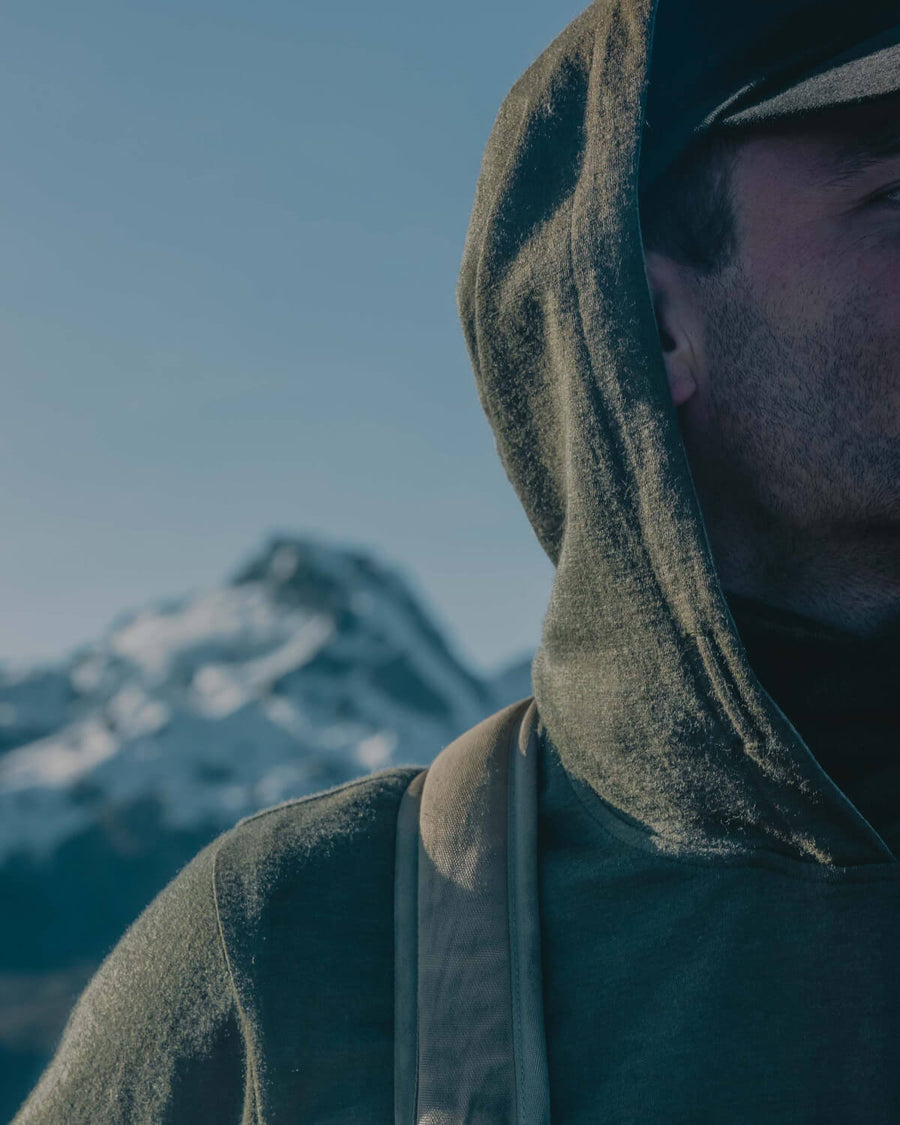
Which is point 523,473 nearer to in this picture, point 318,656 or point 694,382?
point 694,382

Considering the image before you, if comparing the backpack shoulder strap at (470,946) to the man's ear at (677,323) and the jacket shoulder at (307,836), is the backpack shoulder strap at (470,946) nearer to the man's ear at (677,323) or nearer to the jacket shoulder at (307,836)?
the jacket shoulder at (307,836)

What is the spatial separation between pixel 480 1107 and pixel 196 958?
0.56m

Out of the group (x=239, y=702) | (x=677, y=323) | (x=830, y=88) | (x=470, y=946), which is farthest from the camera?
(x=239, y=702)

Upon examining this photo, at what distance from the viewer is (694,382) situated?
1.97 metres

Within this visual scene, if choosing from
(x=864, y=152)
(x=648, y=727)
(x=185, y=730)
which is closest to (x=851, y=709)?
(x=648, y=727)

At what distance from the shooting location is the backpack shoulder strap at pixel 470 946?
4.64 feet

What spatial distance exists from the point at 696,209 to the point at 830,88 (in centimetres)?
32

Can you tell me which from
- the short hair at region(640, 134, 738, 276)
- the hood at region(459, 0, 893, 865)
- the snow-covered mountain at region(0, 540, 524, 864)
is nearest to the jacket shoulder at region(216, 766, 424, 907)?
the hood at region(459, 0, 893, 865)

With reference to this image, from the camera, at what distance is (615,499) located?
171 cm

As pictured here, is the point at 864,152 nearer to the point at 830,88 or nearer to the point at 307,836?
the point at 830,88

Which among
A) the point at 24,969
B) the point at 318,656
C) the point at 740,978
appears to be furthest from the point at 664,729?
the point at 318,656

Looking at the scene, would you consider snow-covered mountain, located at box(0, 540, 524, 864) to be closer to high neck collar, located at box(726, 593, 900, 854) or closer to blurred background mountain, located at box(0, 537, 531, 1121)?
blurred background mountain, located at box(0, 537, 531, 1121)

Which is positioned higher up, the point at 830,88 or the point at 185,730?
the point at 830,88

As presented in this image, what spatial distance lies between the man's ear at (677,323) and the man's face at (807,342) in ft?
0.04
